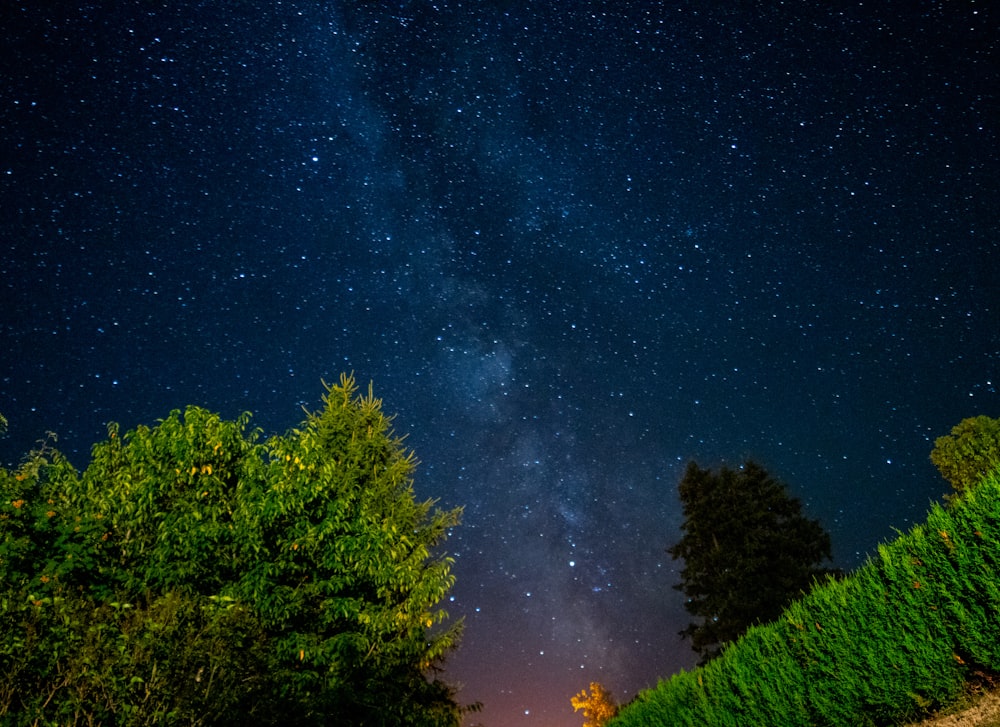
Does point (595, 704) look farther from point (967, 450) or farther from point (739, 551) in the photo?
point (967, 450)

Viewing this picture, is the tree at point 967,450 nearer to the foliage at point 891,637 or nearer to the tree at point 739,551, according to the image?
the tree at point 739,551

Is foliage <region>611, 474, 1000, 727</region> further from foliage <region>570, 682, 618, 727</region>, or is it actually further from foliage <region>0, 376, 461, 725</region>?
foliage <region>570, 682, 618, 727</region>

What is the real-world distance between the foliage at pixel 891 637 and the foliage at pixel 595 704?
124 feet

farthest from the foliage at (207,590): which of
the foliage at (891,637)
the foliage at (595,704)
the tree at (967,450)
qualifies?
the foliage at (595,704)

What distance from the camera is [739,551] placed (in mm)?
23578

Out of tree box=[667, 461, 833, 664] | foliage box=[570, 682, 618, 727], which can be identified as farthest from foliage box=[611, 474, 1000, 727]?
foliage box=[570, 682, 618, 727]

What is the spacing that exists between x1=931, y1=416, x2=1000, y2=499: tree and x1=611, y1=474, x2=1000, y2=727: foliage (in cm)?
2169

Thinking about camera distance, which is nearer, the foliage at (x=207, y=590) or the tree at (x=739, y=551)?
the foliage at (x=207, y=590)

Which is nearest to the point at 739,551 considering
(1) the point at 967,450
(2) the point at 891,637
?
(1) the point at 967,450

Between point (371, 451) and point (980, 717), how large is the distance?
11.3m

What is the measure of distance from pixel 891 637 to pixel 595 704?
41454 mm

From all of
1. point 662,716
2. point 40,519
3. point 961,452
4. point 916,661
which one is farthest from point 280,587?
point 961,452

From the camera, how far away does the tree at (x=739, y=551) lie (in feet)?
72.2

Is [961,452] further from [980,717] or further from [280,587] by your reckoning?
[280,587]
